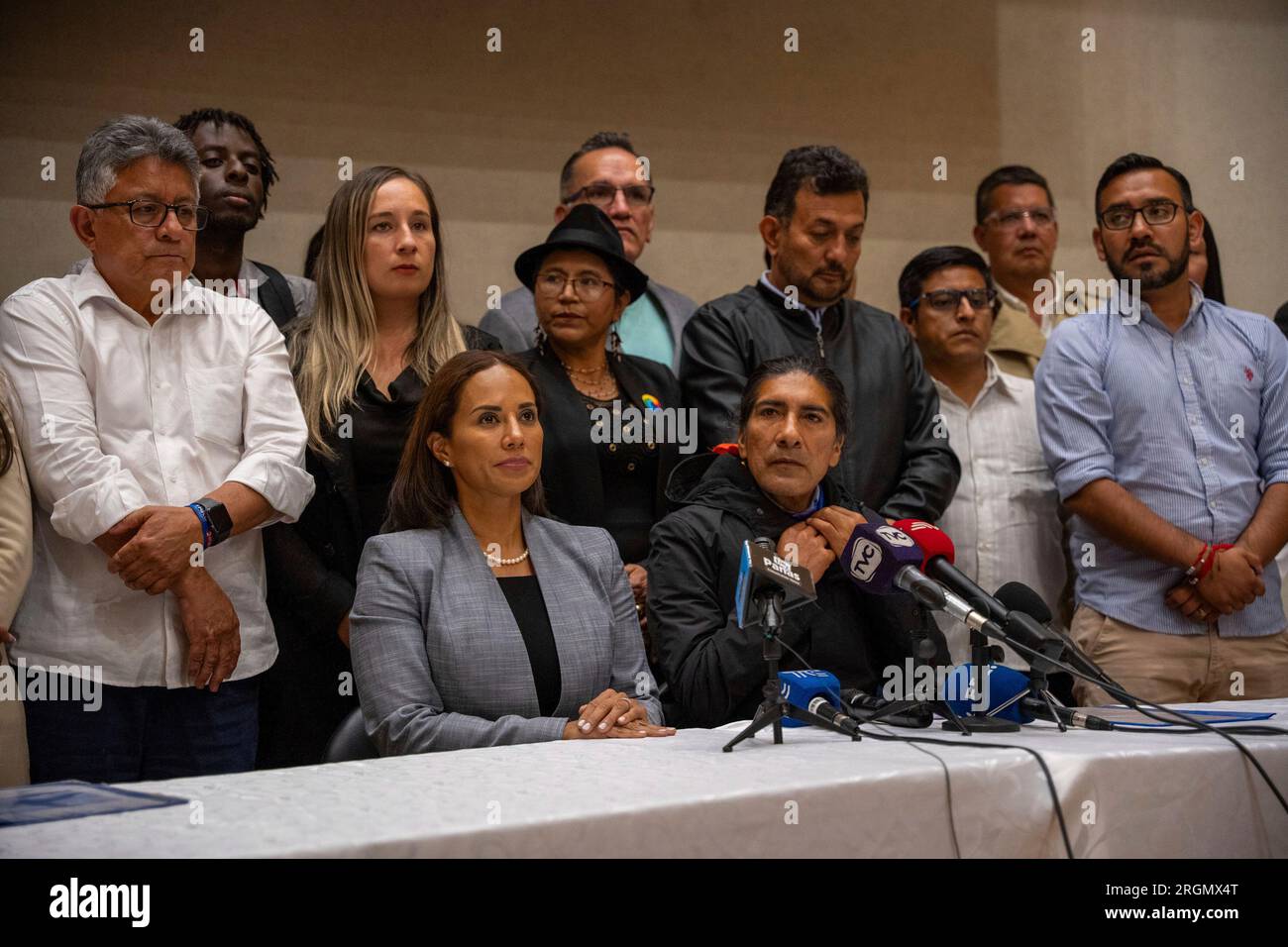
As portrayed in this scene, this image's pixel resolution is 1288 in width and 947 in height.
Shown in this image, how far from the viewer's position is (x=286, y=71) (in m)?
4.37

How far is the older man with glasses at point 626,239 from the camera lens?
3.69 metres

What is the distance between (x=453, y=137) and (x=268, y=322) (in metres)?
1.93

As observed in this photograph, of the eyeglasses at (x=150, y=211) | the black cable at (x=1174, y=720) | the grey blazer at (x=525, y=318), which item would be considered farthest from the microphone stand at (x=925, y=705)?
the eyeglasses at (x=150, y=211)

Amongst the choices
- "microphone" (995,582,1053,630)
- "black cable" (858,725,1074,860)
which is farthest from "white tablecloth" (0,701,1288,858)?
"microphone" (995,582,1053,630)

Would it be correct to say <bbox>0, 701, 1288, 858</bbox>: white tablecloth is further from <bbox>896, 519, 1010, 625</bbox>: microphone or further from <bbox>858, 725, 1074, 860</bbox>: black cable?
<bbox>896, 519, 1010, 625</bbox>: microphone

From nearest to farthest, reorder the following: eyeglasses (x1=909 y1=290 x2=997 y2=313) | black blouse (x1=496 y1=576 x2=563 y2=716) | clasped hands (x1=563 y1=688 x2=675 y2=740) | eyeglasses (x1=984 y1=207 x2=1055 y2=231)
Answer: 1. clasped hands (x1=563 y1=688 x2=675 y2=740)
2. black blouse (x1=496 y1=576 x2=563 y2=716)
3. eyeglasses (x1=909 y1=290 x2=997 y2=313)
4. eyeglasses (x1=984 y1=207 x2=1055 y2=231)

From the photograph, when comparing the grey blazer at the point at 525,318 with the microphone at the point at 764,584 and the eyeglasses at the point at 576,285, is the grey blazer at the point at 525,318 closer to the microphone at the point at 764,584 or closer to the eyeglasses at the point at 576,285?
the eyeglasses at the point at 576,285

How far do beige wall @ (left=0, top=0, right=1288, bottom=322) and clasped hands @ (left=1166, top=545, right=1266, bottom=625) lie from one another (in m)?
2.22

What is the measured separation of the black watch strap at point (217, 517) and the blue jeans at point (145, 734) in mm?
339

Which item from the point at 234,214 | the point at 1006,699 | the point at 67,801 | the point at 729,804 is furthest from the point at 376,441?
the point at 729,804

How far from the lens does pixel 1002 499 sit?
3.66m

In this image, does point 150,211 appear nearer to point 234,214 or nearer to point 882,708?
point 234,214

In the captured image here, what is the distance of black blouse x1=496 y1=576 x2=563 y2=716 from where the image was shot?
8.04 feet

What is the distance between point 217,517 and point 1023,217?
2936 millimetres
